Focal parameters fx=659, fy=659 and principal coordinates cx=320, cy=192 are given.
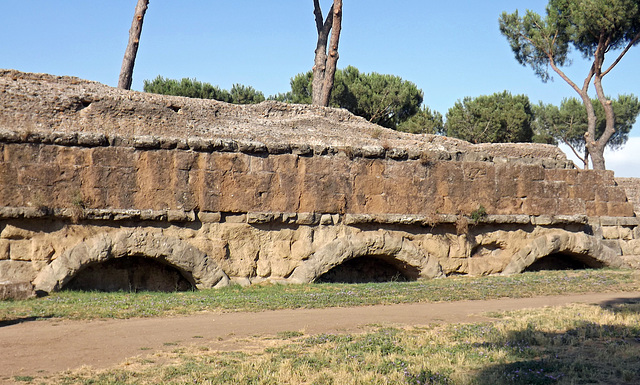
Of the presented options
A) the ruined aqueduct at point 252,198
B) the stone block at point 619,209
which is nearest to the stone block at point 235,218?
the ruined aqueduct at point 252,198

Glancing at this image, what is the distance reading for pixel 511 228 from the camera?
1255cm

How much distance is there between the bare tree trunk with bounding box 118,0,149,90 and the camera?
17.2 metres

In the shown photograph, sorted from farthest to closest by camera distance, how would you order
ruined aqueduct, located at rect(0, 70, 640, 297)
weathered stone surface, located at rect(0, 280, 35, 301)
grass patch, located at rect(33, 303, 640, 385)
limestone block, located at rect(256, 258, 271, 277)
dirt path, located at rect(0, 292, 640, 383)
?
limestone block, located at rect(256, 258, 271, 277) → ruined aqueduct, located at rect(0, 70, 640, 297) → weathered stone surface, located at rect(0, 280, 35, 301) → dirt path, located at rect(0, 292, 640, 383) → grass patch, located at rect(33, 303, 640, 385)

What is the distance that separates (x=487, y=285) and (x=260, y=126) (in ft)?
15.8

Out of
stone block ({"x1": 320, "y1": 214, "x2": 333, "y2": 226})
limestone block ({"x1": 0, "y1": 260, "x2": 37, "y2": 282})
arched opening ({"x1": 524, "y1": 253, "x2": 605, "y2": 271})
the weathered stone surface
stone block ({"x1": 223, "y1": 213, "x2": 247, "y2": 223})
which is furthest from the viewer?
arched opening ({"x1": 524, "y1": 253, "x2": 605, "y2": 271})

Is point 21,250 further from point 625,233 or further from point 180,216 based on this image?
point 625,233

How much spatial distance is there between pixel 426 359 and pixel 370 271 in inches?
255

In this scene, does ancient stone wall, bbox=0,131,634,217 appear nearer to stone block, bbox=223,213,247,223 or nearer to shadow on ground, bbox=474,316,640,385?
stone block, bbox=223,213,247,223

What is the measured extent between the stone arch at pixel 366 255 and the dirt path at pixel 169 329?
2149 mm

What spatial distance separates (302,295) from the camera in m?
9.54

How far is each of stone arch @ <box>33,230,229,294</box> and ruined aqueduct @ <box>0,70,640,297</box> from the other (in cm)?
2

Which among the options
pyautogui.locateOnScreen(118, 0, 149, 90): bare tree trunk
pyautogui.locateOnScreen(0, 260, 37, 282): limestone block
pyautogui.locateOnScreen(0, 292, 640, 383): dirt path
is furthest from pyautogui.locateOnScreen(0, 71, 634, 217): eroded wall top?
pyautogui.locateOnScreen(118, 0, 149, 90): bare tree trunk

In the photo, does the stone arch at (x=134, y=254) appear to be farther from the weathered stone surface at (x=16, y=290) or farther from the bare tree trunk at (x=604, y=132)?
the bare tree trunk at (x=604, y=132)

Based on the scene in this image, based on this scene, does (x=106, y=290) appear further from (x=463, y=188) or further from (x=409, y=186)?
(x=463, y=188)
